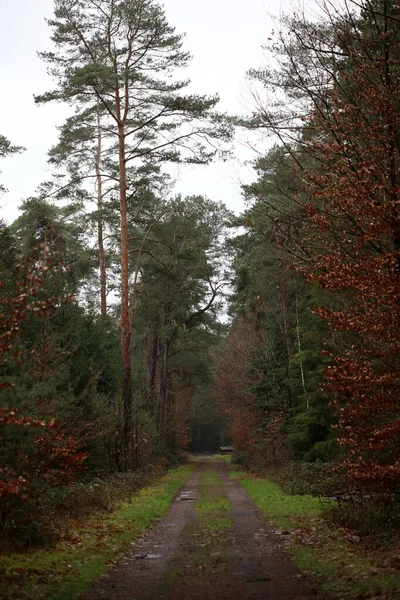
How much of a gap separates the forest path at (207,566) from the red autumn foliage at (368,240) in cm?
227

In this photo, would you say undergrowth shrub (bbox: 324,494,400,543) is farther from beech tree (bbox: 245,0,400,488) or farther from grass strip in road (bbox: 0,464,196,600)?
grass strip in road (bbox: 0,464,196,600)

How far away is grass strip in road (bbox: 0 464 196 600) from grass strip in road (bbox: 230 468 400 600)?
2.88m

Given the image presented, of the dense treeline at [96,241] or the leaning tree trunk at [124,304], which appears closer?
the dense treeline at [96,241]

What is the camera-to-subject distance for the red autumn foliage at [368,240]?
10.0m

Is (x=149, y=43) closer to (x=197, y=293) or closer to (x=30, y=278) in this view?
(x=30, y=278)

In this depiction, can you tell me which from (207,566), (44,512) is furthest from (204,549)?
(44,512)

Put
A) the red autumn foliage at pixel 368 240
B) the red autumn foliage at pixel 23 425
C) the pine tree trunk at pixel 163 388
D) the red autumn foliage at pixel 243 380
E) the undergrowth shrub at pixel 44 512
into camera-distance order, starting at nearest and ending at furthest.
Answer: the red autumn foliage at pixel 23 425 < the undergrowth shrub at pixel 44 512 < the red autumn foliage at pixel 368 240 < the red autumn foliage at pixel 243 380 < the pine tree trunk at pixel 163 388

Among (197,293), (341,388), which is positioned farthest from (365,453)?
(197,293)

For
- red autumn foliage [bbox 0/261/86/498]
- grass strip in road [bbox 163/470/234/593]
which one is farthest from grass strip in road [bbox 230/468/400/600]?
red autumn foliage [bbox 0/261/86/498]

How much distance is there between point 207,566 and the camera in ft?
30.7

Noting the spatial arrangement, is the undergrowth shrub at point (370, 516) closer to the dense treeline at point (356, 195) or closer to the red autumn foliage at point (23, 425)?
the dense treeline at point (356, 195)

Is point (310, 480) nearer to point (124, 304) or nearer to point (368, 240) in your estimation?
point (124, 304)

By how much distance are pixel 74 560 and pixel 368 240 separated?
679cm

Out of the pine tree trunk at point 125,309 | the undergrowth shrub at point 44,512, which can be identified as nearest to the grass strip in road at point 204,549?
the undergrowth shrub at point 44,512
